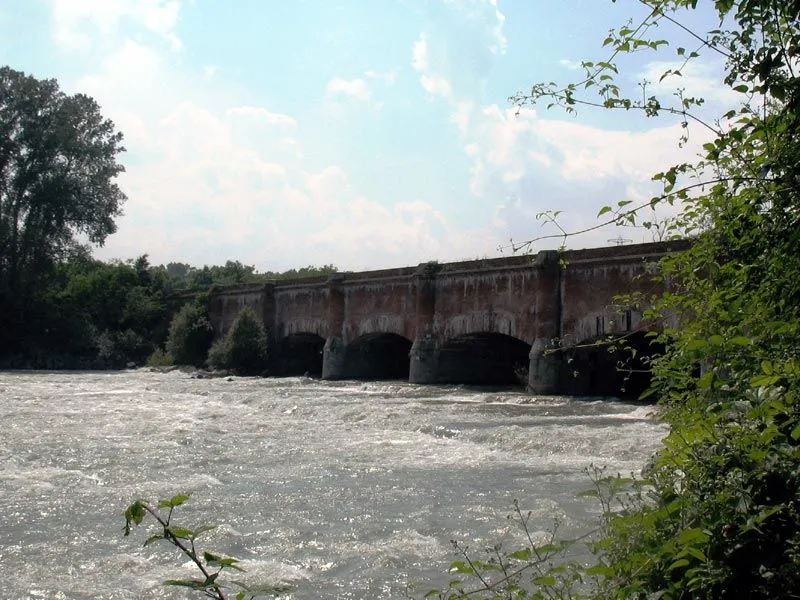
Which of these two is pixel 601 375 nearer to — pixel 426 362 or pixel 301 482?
pixel 426 362

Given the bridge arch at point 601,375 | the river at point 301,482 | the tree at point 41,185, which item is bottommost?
the river at point 301,482

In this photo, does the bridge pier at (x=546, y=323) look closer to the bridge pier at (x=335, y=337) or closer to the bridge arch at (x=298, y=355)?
the bridge pier at (x=335, y=337)

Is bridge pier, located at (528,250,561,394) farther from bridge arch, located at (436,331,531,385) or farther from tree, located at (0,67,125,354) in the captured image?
tree, located at (0,67,125,354)

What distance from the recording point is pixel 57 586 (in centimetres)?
591

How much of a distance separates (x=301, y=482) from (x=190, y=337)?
31.0 meters

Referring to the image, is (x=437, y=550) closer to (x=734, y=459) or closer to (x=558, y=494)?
(x=558, y=494)

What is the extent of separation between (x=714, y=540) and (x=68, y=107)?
41204 mm

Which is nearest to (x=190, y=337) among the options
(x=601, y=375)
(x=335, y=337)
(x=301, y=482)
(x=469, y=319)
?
(x=335, y=337)

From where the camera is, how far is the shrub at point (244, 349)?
3391 centimetres

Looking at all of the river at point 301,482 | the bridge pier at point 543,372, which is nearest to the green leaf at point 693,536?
the river at point 301,482

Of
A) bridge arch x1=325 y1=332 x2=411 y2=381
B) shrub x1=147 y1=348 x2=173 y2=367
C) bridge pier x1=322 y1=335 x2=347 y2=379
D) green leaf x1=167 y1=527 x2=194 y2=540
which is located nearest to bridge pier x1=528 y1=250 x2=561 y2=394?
bridge arch x1=325 y1=332 x2=411 y2=381

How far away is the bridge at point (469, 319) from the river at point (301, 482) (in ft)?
6.94

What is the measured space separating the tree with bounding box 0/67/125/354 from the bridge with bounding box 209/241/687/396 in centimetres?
850

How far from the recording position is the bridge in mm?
19766
